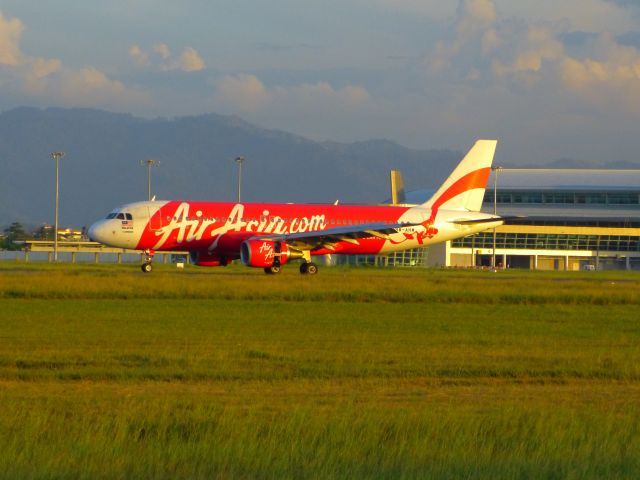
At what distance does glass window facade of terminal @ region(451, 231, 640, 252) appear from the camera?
118 metres

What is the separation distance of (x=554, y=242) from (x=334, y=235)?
6758 centimetres

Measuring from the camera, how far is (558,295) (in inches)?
1528

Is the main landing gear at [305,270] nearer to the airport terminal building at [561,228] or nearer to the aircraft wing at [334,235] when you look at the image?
the aircraft wing at [334,235]

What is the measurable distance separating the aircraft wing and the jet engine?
1.75 feet

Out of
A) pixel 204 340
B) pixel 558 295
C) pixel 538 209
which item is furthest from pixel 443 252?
pixel 204 340

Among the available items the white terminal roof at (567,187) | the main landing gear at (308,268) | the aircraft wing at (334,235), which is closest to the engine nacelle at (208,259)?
the aircraft wing at (334,235)

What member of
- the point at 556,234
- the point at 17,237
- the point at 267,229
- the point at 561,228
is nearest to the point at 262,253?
the point at 267,229

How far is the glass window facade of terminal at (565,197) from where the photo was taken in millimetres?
131375

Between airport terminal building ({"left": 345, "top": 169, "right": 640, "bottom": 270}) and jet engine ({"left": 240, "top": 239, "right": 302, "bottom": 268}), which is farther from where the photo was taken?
airport terminal building ({"left": 345, "top": 169, "right": 640, "bottom": 270})

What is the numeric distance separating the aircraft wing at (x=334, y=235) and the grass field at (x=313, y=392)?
2028 cm

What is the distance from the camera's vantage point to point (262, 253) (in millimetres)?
52469

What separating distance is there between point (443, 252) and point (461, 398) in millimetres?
96845

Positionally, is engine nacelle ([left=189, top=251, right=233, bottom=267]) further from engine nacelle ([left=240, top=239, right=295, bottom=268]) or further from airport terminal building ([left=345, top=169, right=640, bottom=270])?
airport terminal building ([left=345, top=169, right=640, bottom=270])

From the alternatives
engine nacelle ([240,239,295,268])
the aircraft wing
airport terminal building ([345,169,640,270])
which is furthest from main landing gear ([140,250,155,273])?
airport terminal building ([345,169,640,270])
